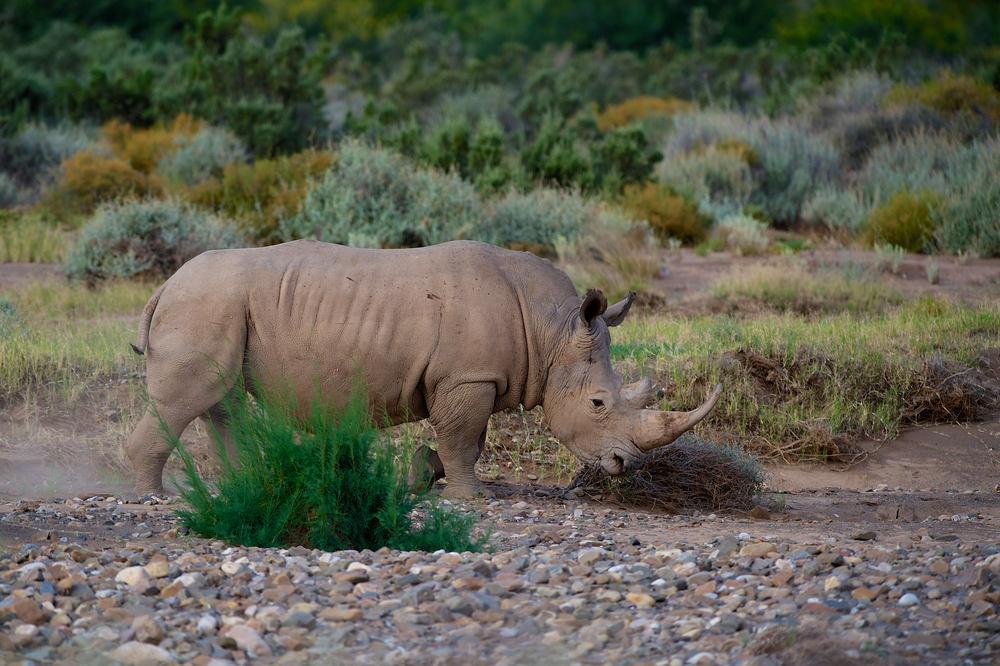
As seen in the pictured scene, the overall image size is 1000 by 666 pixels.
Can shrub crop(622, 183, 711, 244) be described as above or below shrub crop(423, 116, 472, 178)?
below

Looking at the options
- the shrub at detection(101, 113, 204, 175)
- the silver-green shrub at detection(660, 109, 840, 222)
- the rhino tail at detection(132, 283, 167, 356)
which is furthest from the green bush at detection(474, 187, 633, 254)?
the rhino tail at detection(132, 283, 167, 356)

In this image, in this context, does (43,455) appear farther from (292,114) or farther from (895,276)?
(292,114)

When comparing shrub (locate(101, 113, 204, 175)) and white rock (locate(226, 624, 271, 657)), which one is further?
shrub (locate(101, 113, 204, 175))

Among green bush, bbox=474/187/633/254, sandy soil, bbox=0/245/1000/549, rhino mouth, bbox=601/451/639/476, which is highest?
green bush, bbox=474/187/633/254

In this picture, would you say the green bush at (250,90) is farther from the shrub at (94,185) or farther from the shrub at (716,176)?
the shrub at (716,176)

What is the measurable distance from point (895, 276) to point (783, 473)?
5684 mm

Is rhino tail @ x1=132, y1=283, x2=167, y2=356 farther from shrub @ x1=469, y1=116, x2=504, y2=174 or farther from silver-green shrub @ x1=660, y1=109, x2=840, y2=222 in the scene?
silver-green shrub @ x1=660, y1=109, x2=840, y2=222

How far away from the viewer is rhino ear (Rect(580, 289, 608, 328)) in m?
6.24

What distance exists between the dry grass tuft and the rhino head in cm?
27

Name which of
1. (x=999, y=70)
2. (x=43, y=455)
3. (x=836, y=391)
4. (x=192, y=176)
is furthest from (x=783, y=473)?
(x=999, y=70)

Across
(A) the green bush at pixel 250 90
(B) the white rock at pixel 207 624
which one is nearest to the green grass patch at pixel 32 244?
(A) the green bush at pixel 250 90

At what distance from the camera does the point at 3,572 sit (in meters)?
4.04

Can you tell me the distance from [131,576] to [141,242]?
29.4 ft

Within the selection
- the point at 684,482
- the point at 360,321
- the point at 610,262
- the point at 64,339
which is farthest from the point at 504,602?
the point at 610,262
